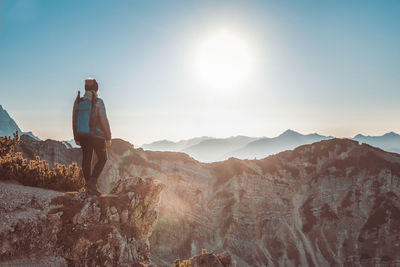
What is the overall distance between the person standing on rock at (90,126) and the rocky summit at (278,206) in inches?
1901

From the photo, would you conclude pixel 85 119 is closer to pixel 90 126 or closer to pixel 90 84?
pixel 90 126

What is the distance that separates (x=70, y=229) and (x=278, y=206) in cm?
6412

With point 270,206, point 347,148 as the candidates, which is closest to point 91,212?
point 270,206

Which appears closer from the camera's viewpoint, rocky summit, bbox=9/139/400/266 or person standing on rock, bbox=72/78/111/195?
person standing on rock, bbox=72/78/111/195

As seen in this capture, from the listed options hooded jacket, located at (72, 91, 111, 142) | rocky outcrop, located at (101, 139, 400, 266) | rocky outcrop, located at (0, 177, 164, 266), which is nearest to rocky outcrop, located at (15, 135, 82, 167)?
rocky outcrop, located at (101, 139, 400, 266)

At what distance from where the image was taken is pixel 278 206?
64.4 m

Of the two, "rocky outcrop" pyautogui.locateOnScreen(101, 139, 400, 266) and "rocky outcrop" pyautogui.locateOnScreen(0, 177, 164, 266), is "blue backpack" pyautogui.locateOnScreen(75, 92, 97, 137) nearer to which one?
"rocky outcrop" pyautogui.locateOnScreen(0, 177, 164, 266)

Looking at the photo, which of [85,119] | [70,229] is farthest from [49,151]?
[70,229]

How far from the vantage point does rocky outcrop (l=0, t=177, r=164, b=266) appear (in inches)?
237

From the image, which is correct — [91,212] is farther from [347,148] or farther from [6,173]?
[347,148]

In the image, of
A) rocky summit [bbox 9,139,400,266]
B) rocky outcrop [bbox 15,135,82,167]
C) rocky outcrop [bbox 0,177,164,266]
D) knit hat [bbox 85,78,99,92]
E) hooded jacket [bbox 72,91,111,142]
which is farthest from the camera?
rocky summit [bbox 9,139,400,266]

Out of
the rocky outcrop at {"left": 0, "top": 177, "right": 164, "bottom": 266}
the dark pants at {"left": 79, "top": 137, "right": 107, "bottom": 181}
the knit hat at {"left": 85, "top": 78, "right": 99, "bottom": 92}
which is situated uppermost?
the knit hat at {"left": 85, "top": 78, "right": 99, "bottom": 92}

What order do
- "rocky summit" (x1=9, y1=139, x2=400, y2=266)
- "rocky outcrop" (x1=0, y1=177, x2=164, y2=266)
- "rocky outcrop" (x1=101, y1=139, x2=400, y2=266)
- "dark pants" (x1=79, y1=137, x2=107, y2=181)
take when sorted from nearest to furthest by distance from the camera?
"rocky outcrop" (x1=0, y1=177, x2=164, y2=266)
"dark pants" (x1=79, y1=137, x2=107, y2=181)
"rocky summit" (x1=9, y1=139, x2=400, y2=266)
"rocky outcrop" (x1=101, y1=139, x2=400, y2=266)

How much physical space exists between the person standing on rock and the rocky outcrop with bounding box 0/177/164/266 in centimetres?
87
